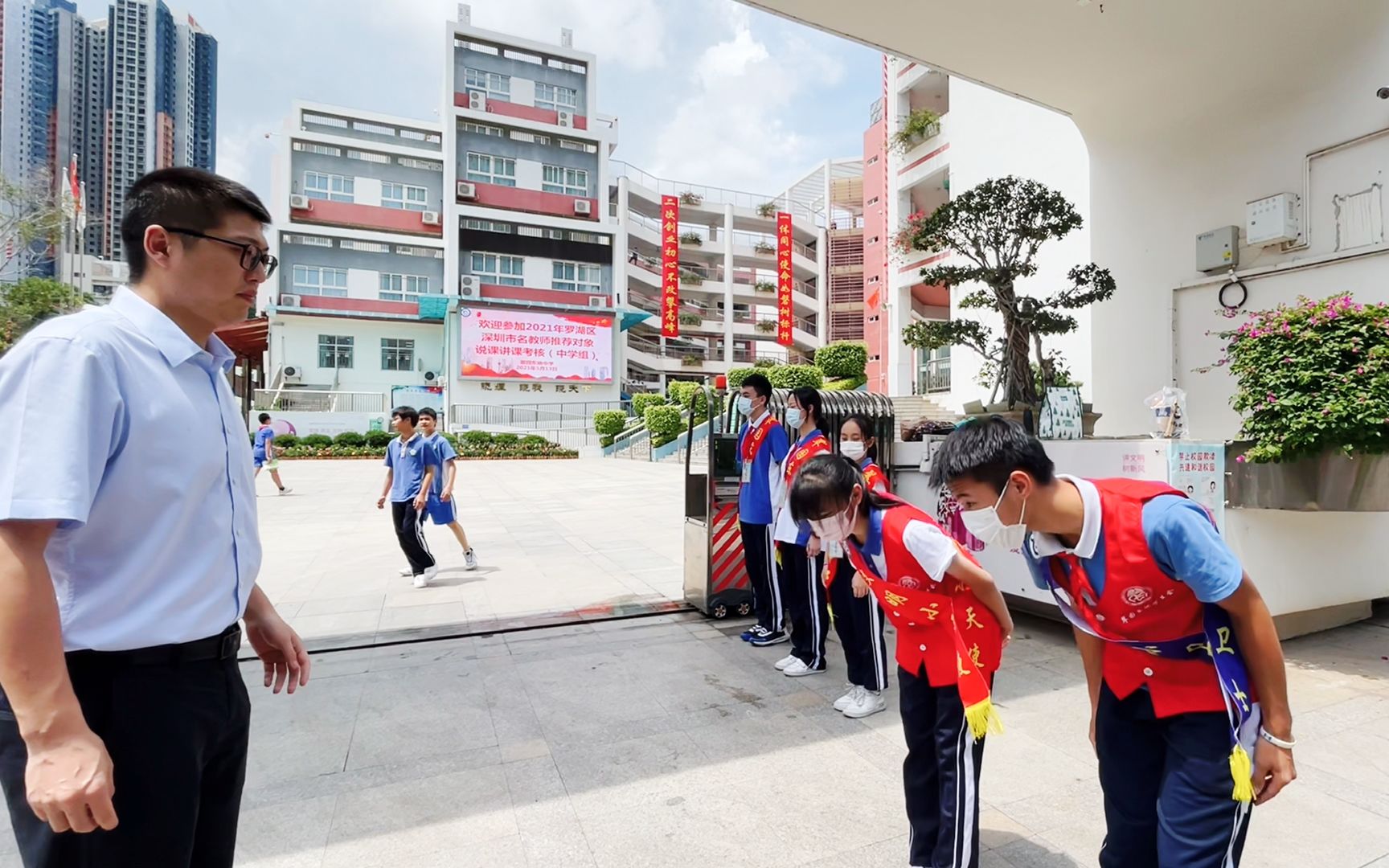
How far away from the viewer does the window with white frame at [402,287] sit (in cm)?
3000

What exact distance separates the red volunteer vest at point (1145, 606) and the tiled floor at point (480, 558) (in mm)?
4132

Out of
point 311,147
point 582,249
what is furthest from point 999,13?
point 311,147

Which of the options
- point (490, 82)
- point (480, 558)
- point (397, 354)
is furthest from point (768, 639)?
point (490, 82)

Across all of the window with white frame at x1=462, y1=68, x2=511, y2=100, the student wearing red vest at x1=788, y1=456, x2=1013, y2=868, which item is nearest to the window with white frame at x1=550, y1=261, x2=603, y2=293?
the window with white frame at x1=462, y1=68, x2=511, y2=100

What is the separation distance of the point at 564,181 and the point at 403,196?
711 centimetres

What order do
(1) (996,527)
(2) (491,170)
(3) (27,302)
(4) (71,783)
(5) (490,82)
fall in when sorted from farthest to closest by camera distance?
(2) (491,170) < (5) (490,82) < (3) (27,302) < (1) (996,527) < (4) (71,783)

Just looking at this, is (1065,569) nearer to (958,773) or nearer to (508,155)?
(958,773)

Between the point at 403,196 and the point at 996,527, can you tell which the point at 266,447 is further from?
the point at 403,196

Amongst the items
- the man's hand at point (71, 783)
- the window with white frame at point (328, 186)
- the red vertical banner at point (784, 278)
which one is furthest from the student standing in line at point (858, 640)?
the red vertical banner at point (784, 278)

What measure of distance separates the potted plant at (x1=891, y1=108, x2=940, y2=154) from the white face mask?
56.5ft

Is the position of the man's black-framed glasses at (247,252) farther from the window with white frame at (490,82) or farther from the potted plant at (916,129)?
the window with white frame at (490,82)

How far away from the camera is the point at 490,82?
3078 centimetres

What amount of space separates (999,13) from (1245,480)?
3.97 m

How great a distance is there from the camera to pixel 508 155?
3117 centimetres
